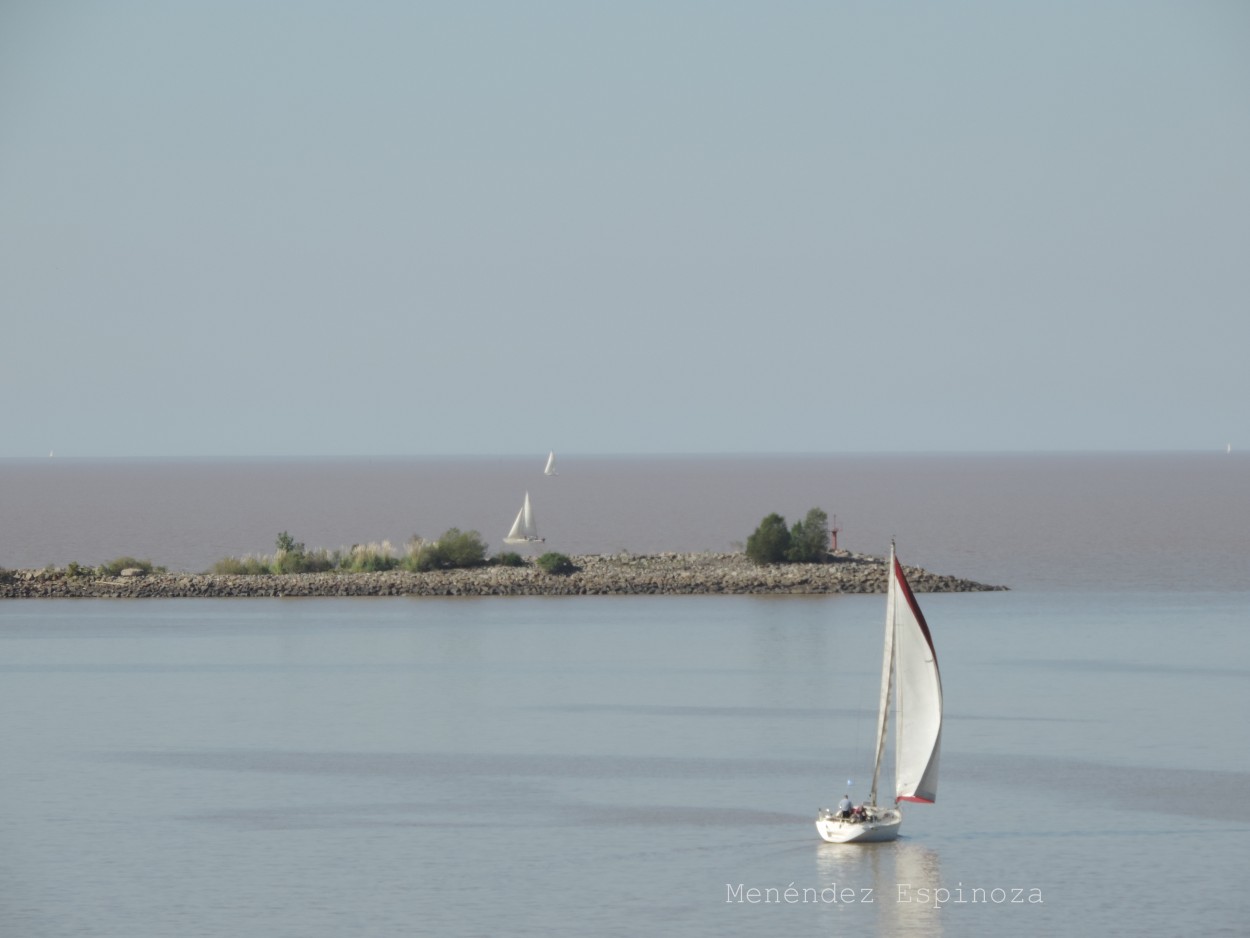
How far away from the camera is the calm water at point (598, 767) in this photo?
30.3m

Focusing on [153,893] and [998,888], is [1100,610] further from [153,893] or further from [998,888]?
[153,893]

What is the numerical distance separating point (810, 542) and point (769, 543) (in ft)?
6.48

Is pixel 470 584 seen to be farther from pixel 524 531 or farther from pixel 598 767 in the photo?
pixel 598 767

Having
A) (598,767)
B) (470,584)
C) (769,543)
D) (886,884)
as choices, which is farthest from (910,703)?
(769,543)

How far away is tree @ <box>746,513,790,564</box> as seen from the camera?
82188 millimetres

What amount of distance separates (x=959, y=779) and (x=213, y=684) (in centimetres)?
2337

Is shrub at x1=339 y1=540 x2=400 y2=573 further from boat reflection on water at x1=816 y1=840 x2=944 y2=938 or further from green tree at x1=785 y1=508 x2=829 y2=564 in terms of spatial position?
boat reflection on water at x1=816 y1=840 x2=944 y2=938

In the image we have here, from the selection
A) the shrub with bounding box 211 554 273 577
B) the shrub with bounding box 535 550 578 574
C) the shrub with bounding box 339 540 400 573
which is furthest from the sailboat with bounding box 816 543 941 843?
the shrub with bounding box 211 554 273 577

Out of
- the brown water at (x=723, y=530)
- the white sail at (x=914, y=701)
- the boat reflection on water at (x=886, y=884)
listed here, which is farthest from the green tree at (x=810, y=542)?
the boat reflection on water at (x=886, y=884)

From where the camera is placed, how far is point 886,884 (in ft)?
103

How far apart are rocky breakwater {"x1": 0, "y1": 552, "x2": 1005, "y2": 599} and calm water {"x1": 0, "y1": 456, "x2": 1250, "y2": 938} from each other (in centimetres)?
183

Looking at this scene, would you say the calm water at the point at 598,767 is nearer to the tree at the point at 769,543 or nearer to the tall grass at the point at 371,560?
the tall grass at the point at 371,560

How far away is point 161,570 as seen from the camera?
82.3 meters

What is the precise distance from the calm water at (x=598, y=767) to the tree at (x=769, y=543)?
715 centimetres
